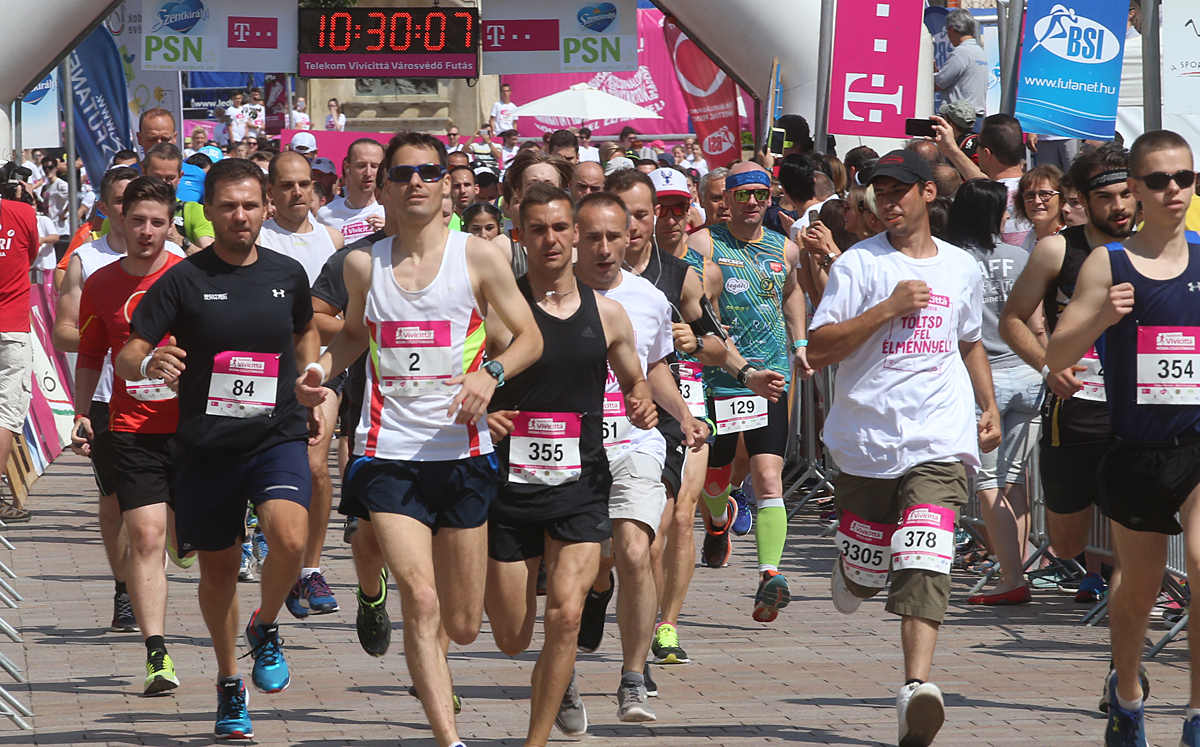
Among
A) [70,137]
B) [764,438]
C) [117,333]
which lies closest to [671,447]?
[764,438]

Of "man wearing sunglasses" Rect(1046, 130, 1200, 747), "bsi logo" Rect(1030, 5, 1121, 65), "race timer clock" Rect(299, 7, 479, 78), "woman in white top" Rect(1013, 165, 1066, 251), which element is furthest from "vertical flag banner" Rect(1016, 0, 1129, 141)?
"race timer clock" Rect(299, 7, 479, 78)

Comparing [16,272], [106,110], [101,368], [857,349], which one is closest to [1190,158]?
[857,349]

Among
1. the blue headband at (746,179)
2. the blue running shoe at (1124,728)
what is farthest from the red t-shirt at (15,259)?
the blue running shoe at (1124,728)

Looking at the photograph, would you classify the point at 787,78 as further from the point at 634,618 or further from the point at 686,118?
the point at 686,118

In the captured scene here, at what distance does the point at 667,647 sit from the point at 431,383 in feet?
7.69

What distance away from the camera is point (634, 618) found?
6.04m

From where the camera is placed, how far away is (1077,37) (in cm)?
1063

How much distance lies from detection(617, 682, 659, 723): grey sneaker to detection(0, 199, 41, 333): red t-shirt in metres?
5.42

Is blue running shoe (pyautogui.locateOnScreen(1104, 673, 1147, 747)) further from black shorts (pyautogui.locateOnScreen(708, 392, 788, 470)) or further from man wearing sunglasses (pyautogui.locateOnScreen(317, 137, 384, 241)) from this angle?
man wearing sunglasses (pyautogui.locateOnScreen(317, 137, 384, 241))

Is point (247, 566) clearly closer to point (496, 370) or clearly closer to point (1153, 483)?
point (496, 370)

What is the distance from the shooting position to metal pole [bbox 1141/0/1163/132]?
9.38 m

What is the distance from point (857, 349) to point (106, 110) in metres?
14.7

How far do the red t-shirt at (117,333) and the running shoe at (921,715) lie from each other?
3.37 metres

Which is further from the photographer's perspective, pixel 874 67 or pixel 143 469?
pixel 874 67
